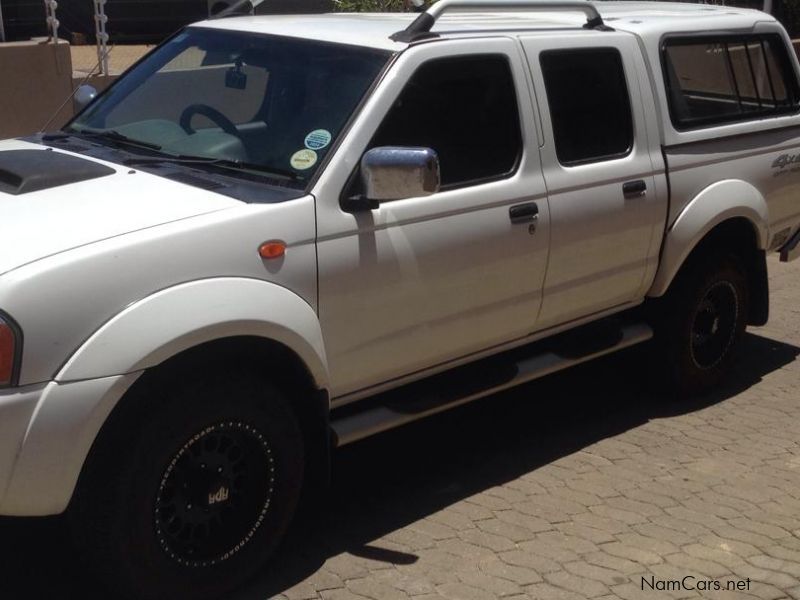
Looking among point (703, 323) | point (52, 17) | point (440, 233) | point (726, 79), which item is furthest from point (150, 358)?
point (52, 17)

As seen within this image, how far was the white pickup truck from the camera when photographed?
147 inches

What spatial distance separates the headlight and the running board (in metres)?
1.41

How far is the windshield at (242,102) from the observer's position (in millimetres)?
4578

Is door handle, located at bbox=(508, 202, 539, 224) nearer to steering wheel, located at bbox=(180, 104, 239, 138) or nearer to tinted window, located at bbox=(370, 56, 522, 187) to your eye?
tinted window, located at bbox=(370, 56, 522, 187)

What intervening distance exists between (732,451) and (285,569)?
2544 millimetres

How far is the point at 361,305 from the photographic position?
4.43 m

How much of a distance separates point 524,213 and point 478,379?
0.76 metres

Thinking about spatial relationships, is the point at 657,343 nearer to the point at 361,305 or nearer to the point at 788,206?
the point at 788,206

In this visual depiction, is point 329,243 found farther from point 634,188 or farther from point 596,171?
point 634,188

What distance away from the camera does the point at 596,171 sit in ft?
17.9

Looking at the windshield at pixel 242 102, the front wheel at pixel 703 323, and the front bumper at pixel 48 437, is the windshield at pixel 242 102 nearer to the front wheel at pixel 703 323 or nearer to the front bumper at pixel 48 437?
→ the front bumper at pixel 48 437

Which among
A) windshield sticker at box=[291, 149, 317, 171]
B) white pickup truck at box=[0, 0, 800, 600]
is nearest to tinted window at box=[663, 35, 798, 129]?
white pickup truck at box=[0, 0, 800, 600]

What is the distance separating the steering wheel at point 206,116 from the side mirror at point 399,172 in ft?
2.55

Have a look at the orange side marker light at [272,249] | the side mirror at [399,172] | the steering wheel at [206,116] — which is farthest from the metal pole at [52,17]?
the orange side marker light at [272,249]
